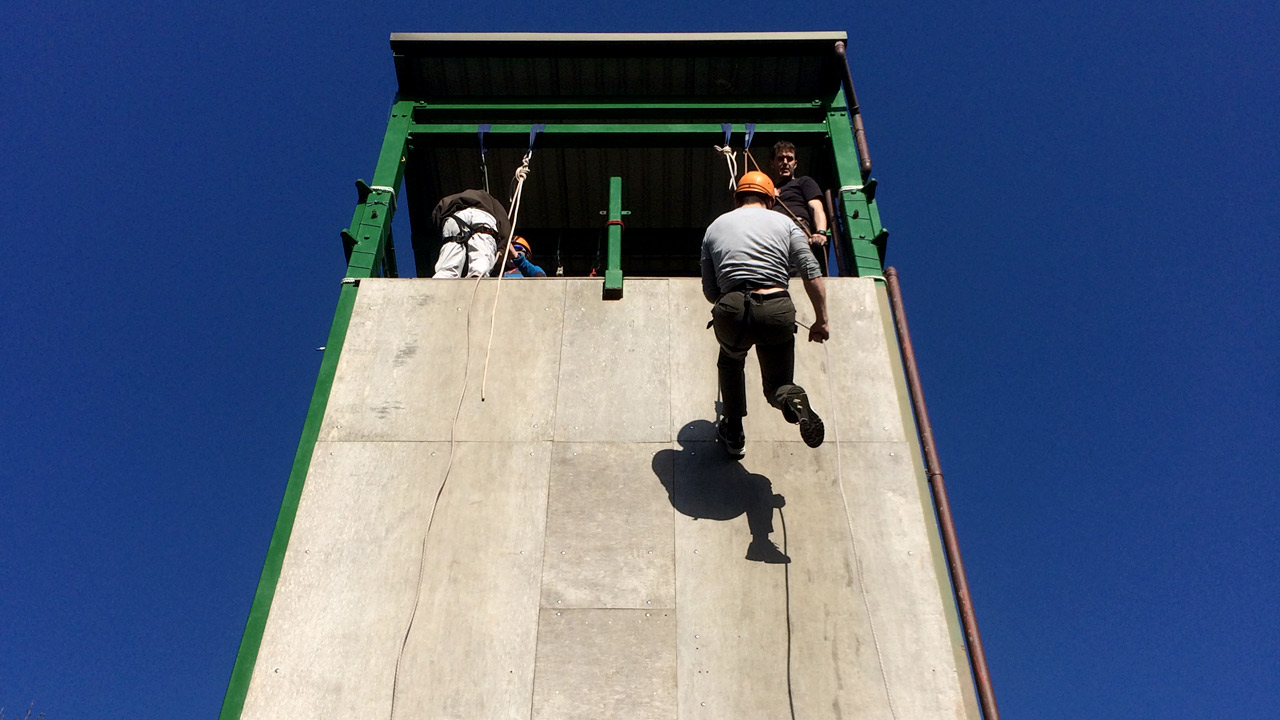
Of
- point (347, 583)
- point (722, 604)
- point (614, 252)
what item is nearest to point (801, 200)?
point (614, 252)

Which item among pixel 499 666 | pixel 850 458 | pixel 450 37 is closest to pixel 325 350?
pixel 499 666

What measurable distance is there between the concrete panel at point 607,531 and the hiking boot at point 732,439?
1.70 ft

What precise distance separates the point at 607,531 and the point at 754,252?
2148 mm

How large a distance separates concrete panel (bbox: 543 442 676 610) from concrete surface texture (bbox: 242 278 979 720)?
0.6 inches

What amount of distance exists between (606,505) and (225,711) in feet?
8.71

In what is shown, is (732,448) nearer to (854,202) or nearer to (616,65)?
(854,202)

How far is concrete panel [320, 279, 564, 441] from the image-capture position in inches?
274

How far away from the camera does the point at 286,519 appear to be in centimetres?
636

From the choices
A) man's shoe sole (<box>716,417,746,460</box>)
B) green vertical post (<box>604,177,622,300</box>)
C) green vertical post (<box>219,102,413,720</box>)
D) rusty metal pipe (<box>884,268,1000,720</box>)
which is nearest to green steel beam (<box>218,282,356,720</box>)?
green vertical post (<box>219,102,413,720</box>)

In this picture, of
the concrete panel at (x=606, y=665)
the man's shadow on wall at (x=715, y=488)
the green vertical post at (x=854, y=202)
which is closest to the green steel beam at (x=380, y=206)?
the man's shadow on wall at (x=715, y=488)

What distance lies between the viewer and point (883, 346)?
750cm

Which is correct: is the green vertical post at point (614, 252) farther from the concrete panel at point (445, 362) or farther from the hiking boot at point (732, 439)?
the hiking boot at point (732, 439)

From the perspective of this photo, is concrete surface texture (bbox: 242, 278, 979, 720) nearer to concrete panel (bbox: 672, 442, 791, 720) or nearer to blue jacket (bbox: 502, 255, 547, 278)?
concrete panel (bbox: 672, 442, 791, 720)

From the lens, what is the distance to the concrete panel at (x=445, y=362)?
6965 mm
